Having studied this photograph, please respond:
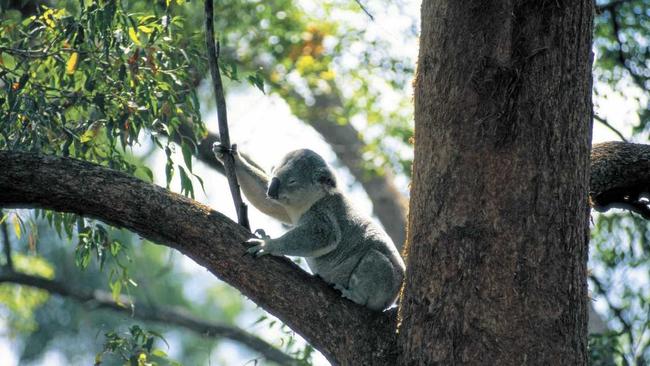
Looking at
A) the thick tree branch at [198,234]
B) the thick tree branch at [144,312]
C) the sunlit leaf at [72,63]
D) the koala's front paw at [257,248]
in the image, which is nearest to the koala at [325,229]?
the koala's front paw at [257,248]

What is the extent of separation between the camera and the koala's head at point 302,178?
520 centimetres

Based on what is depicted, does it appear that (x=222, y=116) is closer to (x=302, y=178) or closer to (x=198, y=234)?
(x=198, y=234)

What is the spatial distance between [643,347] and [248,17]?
609 cm

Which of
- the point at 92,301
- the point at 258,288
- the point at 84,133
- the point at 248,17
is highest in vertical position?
the point at 248,17

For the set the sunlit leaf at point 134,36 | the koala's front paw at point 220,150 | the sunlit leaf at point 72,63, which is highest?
the sunlit leaf at point 72,63

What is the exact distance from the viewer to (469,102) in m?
3.70

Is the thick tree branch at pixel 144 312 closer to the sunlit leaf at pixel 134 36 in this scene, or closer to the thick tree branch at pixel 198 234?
the sunlit leaf at pixel 134 36

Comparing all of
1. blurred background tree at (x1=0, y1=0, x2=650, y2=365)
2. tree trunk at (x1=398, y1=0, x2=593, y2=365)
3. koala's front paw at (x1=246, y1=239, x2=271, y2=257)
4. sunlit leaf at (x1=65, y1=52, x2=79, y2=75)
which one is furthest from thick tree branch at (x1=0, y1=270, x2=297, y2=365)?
tree trunk at (x1=398, y1=0, x2=593, y2=365)

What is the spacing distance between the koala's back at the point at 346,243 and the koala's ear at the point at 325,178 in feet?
0.45

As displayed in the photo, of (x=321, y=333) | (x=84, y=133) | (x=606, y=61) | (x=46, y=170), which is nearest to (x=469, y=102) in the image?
(x=321, y=333)

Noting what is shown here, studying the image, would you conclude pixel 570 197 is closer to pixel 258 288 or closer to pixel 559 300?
pixel 559 300

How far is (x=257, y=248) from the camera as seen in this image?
12.6 feet

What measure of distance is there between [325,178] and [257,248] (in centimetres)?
158

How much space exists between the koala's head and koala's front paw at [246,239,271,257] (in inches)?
45.6
